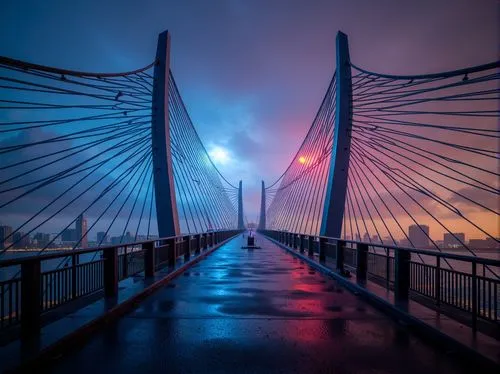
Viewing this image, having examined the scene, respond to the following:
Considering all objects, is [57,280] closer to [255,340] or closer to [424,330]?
[255,340]

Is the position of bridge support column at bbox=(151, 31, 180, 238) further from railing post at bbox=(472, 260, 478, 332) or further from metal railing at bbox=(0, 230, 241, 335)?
railing post at bbox=(472, 260, 478, 332)

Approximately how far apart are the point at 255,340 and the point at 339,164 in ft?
43.3

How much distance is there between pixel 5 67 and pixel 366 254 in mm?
11238

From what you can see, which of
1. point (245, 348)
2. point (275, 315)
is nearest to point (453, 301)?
point (275, 315)

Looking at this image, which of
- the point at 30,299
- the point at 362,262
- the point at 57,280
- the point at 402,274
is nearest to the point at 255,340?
the point at 30,299

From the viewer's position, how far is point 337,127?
727 inches

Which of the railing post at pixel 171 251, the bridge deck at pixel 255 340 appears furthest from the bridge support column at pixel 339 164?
the bridge deck at pixel 255 340

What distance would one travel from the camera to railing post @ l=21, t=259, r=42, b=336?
5.55 metres

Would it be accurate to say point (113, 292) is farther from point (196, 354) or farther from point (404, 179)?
point (404, 179)

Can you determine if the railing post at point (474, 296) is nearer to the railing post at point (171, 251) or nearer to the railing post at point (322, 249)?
the railing post at point (171, 251)

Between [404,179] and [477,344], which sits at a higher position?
[404,179]

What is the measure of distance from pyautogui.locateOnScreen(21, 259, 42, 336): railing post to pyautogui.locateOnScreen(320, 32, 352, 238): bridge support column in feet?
46.7

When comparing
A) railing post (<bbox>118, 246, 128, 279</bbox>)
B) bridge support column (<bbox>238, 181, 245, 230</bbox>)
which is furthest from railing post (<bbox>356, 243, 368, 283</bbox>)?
bridge support column (<bbox>238, 181, 245, 230</bbox>)

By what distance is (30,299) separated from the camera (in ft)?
18.4
